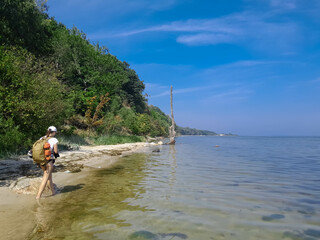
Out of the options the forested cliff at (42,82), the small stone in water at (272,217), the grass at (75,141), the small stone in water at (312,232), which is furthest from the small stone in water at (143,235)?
the forested cliff at (42,82)

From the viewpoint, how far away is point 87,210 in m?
5.70

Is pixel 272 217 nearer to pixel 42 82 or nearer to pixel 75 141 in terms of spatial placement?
pixel 42 82

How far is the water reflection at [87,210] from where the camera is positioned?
4.42 meters

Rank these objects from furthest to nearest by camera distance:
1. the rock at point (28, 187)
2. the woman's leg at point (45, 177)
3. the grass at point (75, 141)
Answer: the grass at point (75, 141), the rock at point (28, 187), the woman's leg at point (45, 177)

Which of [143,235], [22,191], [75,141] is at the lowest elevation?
[143,235]

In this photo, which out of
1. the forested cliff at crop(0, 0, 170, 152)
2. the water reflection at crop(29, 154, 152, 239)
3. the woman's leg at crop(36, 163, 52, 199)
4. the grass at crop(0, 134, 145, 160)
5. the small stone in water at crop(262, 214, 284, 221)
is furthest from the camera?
the forested cliff at crop(0, 0, 170, 152)

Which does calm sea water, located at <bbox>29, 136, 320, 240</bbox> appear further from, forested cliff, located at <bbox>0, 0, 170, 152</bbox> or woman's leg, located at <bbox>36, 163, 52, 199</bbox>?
forested cliff, located at <bbox>0, 0, 170, 152</bbox>

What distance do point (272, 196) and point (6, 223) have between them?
741cm

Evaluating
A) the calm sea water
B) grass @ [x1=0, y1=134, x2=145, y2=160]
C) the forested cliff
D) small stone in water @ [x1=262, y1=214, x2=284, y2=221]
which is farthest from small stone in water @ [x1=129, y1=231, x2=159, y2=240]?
the forested cliff

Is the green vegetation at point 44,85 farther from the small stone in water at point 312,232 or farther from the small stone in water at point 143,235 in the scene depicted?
the small stone in water at point 312,232

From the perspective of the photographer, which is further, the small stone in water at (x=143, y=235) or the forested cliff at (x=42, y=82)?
the forested cliff at (x=42, y=82)

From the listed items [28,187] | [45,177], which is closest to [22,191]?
[28,187]

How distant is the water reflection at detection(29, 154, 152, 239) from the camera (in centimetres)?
442

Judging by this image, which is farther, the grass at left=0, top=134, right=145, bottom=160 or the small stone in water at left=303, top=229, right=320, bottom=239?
the grass at left=0, top=134, right=145, bottom=160
